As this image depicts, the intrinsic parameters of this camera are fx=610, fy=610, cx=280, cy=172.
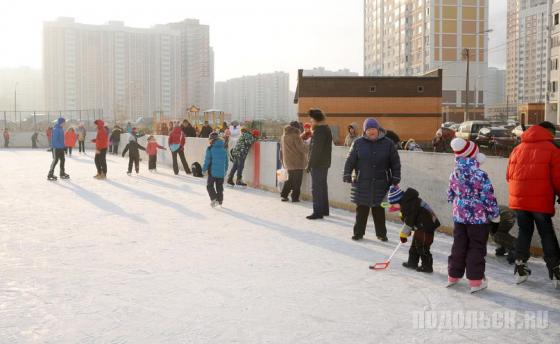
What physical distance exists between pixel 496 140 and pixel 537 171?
88.8 feet

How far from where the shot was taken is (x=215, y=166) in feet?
37.4

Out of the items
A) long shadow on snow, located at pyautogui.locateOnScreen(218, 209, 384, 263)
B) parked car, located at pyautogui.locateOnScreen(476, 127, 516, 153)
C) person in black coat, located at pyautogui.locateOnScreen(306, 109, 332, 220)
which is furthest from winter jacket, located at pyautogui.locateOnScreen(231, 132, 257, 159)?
parked car, located at pyautogui.locateOnScreen(476, 127, 516, 153)

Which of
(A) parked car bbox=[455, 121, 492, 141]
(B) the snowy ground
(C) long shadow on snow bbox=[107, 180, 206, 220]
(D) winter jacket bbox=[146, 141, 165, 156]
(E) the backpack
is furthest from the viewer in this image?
(A) parked car bbox=[455, 121, 492, 141]

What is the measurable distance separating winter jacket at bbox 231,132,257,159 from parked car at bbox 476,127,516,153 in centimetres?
1793

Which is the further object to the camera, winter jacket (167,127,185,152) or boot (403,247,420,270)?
winter jacket (167,127,185,152)

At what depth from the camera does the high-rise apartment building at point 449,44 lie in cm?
9100

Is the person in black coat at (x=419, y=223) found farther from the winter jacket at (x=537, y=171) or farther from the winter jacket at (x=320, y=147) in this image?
the winter jacket at (x=320, y=147)

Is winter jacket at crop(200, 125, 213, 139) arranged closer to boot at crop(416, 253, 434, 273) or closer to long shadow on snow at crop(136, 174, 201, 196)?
long shadow on snow at crop(136, 174, 201, 196)

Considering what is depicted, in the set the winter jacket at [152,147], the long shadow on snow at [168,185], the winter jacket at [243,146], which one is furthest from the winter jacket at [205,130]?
the winter jacket at [243,146]

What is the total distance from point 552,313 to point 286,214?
6.08 m

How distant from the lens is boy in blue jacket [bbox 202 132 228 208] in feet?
37.4

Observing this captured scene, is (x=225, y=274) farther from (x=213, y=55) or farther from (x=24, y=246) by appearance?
(x=213, y=55)

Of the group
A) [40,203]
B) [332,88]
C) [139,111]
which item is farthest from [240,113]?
[40,203]

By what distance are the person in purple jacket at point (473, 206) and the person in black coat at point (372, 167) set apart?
2.10m
